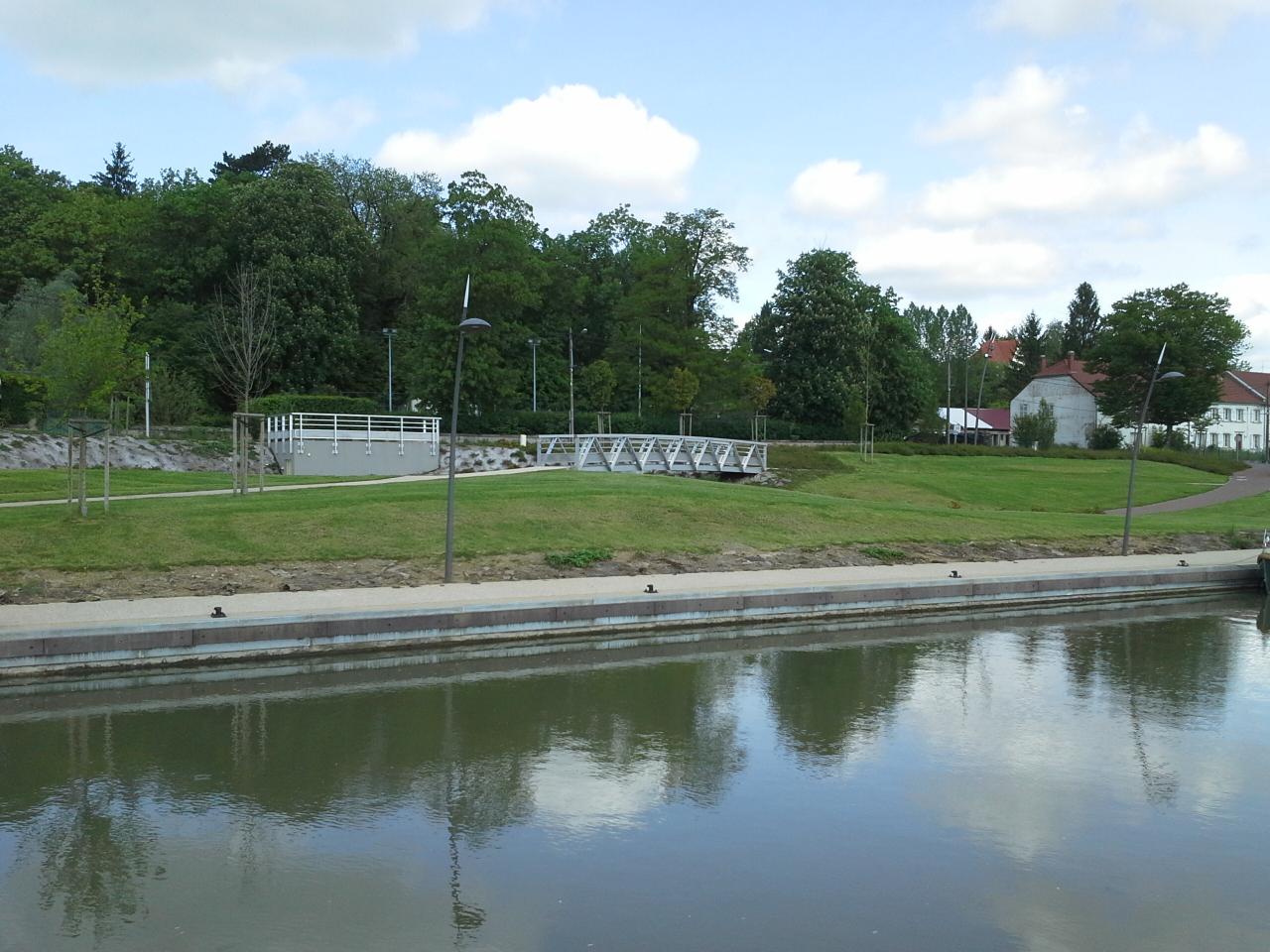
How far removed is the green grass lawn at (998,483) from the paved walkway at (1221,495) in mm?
626

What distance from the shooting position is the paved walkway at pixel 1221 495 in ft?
133

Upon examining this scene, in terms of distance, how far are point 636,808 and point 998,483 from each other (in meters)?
40.4

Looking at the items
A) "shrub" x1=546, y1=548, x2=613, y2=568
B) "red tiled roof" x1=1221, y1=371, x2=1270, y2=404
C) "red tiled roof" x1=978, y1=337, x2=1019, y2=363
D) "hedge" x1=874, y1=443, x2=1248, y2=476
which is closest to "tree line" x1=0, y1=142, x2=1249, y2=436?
"hedge" x1=874, y1=443, x2=1248, y2=476

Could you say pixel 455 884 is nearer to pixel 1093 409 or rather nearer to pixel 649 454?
pixel 649 454

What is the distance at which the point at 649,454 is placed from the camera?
42062mm

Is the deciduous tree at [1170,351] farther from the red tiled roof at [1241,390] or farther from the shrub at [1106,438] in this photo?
the red tiled roof at [1241,390]

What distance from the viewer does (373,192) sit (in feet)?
249

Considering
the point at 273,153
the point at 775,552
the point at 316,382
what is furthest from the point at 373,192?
the point at 775,552

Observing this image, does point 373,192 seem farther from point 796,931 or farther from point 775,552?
point 796,931

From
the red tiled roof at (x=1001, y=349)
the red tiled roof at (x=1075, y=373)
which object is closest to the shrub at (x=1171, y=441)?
the red tiled roof at (x=1075, y=373)

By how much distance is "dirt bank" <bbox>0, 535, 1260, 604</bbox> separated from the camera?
1636cm

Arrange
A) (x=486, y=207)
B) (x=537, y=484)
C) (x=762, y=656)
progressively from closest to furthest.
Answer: (x=762, y=656) → (x=537, y=484) → (x=486, y=207)

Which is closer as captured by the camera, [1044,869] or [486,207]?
[1044,869]

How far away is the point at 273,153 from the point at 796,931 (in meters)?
87.6
